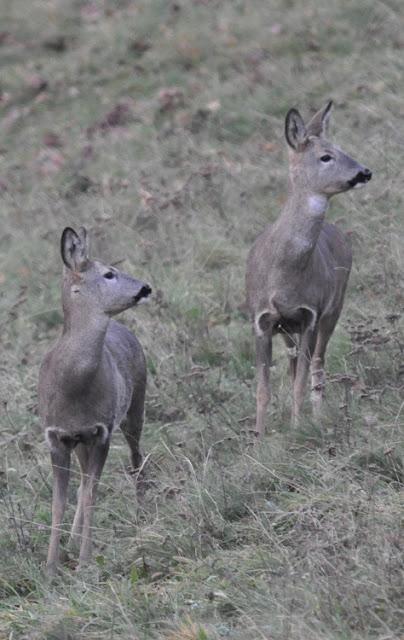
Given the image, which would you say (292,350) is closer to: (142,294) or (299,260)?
(299,260)

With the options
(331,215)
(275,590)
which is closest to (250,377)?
(331,215)

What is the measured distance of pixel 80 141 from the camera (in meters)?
15.5

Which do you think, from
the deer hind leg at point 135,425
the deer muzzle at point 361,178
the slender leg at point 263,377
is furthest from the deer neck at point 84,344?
the deer muzzle at point 361,178

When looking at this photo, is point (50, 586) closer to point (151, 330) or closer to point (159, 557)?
point (159, 557)

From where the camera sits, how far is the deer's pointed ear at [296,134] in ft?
28.4

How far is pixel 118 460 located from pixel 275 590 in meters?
3.12

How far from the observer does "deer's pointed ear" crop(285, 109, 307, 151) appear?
8.66m

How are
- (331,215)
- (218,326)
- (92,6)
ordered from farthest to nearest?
(92,6)
(331,215)
(218,326)

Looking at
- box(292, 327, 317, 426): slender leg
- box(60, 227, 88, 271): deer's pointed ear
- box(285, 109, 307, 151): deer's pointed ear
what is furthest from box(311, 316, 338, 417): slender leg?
box(60, 227, 88, 271): deer's pointed ear

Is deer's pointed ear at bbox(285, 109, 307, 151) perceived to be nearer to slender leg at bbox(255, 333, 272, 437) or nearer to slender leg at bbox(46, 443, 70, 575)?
slender leg at bbox(255, 333, 272, 437)

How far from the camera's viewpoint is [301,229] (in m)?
8.59

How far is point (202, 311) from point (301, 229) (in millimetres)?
1875

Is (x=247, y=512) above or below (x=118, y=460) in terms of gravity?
→ above

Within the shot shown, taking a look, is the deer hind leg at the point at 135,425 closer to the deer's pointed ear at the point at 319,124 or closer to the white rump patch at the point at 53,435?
the white rump patch at the point at 53,435
